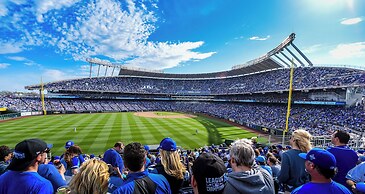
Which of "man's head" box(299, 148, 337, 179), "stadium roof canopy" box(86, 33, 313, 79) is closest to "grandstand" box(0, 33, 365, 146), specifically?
"stadium roof canopy" box(86, 33, 313, 79)

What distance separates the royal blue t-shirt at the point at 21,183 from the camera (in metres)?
2.59

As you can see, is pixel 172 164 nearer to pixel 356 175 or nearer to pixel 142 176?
pixel 142 176

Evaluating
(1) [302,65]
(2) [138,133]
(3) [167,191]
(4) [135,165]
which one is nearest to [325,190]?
(3) [167,191]

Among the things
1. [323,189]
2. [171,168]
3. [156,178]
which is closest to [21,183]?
[156,178]

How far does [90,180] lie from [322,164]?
116 inches

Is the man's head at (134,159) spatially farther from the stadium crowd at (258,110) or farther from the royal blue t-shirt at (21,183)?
the stadium crowd at (258,110)

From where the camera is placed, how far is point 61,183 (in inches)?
132

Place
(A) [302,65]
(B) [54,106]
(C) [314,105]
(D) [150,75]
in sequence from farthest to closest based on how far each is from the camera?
(D) [150,75] → (B) [54,106] → (A) [302,65] → (C) [314,105]

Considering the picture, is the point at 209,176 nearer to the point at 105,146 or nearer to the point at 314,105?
the point at 105,146

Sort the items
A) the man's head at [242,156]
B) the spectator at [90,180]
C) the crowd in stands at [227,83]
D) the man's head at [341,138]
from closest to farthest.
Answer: the spectator at [90,180], the man's head at [242,156], the man's head at [341,138], the crowd in stands at [227,83]

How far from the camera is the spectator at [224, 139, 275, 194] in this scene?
7.55 feet

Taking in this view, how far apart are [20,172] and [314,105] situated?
134ft

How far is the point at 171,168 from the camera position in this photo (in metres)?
3.04

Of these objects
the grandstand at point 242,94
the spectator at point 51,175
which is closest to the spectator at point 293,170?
the spectator at point 51,175
